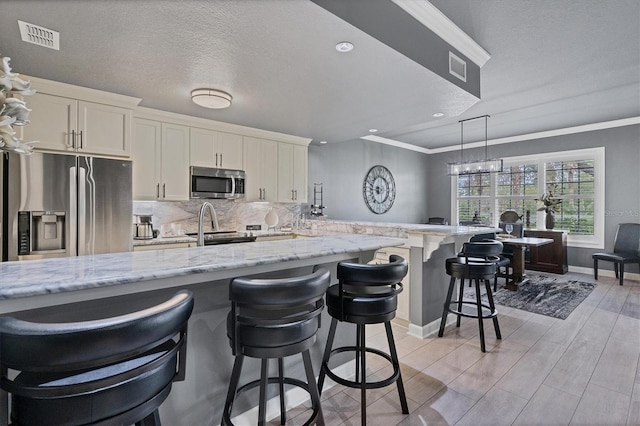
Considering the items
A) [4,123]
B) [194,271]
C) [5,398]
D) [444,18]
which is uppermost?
[444,18]

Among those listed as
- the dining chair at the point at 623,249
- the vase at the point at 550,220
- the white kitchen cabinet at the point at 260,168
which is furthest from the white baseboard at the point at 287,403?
the vase at the point at 550,220

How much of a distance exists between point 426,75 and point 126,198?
9.73ft

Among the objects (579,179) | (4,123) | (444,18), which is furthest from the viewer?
(579,179)

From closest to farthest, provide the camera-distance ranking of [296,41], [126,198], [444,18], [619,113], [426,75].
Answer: [296,41]
[444,18]
[426,75]
[126,198]
[619,113]

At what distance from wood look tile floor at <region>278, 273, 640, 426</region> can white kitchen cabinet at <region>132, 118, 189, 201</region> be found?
2828 mm

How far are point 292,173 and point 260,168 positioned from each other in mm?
576

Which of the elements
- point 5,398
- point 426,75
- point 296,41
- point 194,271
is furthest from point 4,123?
point 426,75

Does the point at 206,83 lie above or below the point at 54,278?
above

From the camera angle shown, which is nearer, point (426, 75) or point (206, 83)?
point (426, 75)

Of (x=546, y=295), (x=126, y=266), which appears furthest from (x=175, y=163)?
(x=546, y=295)

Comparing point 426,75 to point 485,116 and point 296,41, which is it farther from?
point 485,116

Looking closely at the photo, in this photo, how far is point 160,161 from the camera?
12.1ft

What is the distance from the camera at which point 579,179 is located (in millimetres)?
5992

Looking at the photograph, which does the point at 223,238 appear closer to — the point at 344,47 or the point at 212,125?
the point at 212,125
